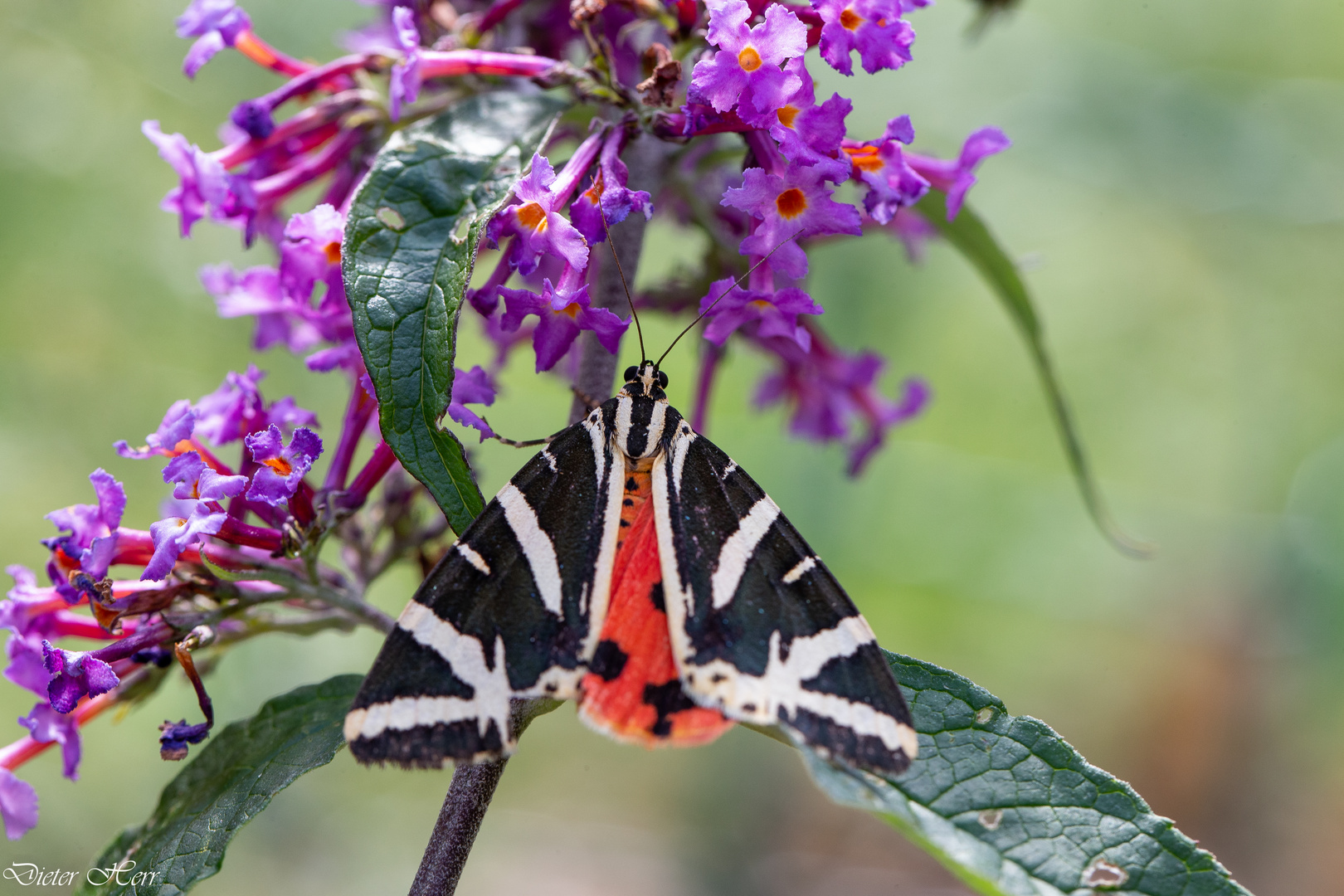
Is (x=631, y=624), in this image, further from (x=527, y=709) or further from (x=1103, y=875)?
(x=1103, y=875)

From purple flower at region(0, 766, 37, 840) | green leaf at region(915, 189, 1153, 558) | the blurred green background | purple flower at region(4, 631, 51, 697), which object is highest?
the blurred green background

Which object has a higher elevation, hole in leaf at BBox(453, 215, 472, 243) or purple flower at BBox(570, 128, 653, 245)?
purple flower at BBox(570, 128, 653, 245)

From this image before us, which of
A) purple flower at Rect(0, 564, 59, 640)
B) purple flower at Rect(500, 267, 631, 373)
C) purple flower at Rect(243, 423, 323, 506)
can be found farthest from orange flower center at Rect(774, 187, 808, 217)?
purple flower at Rect(0, 564, 59, 640)

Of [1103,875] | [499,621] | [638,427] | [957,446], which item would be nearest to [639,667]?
[499,621]

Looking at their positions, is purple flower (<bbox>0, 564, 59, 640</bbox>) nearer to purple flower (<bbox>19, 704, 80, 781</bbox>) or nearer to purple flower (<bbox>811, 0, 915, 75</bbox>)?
purple flower (<bbox>19, 704, 80, 781</bbox>)

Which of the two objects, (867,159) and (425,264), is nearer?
(425,264)

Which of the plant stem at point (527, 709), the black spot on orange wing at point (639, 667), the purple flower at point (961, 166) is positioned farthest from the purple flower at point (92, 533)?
the purple flower at point (961, 166)

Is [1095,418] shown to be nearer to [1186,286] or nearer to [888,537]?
[1186,286]
